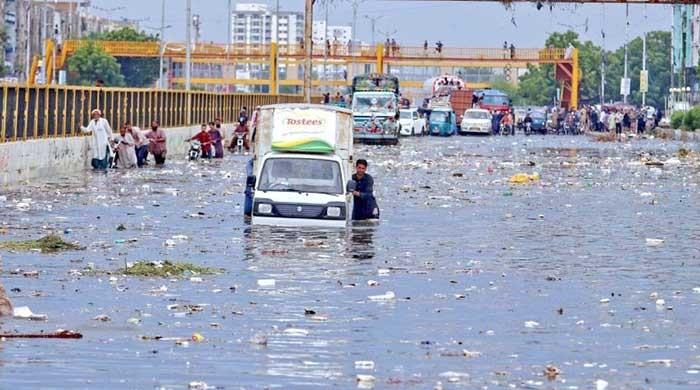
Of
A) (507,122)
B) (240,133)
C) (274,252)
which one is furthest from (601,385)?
(507,122)

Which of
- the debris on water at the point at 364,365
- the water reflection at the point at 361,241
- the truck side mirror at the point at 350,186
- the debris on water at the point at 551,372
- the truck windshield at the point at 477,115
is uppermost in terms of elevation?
the truck windshield at the point at 477,115

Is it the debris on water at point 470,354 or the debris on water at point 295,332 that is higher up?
the debris on water at point 470,354

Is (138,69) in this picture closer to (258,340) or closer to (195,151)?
(195,151)

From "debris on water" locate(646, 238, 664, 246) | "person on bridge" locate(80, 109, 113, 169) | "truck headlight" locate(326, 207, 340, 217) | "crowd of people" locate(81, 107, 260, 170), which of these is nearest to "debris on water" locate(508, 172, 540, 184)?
"crowd of people" locate(81, 107, 260, 170)

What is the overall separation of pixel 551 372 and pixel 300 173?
1365cm

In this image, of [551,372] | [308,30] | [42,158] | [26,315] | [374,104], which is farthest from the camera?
[374,104]

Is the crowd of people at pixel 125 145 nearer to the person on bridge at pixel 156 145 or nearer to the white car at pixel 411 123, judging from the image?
A: the person on bridge at pixel 156 145

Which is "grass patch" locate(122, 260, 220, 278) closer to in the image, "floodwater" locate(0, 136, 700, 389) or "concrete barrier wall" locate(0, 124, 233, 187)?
"floodwater" locate(0, 136, 700, 389)

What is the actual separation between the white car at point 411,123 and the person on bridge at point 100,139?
43345 mm

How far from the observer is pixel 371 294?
18469 mm

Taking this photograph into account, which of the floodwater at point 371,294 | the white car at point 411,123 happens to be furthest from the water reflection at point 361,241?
the white car at point 411,123

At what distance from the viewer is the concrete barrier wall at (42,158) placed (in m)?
36.9

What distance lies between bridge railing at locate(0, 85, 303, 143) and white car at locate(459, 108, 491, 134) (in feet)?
52.9

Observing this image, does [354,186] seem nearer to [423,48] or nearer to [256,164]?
[256,164]
